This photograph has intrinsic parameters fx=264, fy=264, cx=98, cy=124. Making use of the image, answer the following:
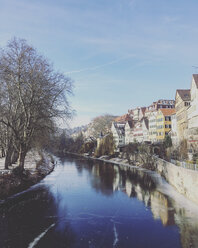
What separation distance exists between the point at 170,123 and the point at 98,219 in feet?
174

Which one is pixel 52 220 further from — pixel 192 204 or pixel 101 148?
pixel 101 148

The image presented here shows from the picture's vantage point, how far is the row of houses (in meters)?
37.7

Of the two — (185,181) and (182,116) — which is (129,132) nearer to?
(182,116)

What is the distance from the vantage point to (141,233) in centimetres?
1504

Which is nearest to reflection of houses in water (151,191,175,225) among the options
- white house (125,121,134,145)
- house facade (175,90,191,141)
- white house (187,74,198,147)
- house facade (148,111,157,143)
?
white house (187,74,198,147)

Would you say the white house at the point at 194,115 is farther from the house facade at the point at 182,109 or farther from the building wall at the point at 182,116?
the house facade at the point at 182,109

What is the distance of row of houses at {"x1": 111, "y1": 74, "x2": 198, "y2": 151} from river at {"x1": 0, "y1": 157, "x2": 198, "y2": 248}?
1494 centimetres

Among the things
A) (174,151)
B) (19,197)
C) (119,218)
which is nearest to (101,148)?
(174,151)

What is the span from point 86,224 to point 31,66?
15.8 m

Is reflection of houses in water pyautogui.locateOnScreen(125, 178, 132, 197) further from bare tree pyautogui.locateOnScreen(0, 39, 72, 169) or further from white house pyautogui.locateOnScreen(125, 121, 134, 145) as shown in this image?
white house pyautogui.locateOnScreen(125, 121, 134, 145)

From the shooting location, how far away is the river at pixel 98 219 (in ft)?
45.6

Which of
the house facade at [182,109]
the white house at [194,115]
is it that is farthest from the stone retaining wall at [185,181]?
the house facade at [182,109]

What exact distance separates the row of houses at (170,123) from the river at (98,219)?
14.9m

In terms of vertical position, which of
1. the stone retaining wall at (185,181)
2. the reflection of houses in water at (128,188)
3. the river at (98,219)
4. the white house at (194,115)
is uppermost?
the white house at (194,115)
